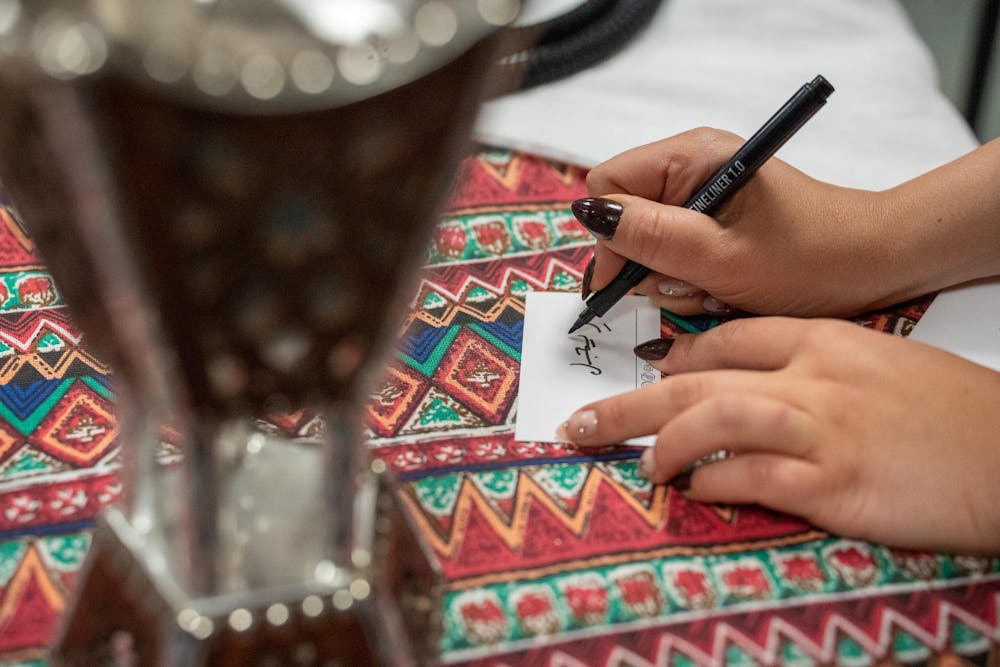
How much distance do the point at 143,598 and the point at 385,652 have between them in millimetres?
113

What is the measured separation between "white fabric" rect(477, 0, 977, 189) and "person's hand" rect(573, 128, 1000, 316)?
10 centimetres

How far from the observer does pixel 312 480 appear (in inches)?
19.8

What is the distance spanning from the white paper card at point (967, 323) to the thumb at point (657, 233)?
0.15m

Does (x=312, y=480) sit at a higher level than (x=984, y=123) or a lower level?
lower

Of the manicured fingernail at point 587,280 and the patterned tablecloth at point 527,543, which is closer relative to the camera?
the patterned tablecloth at point 527,543

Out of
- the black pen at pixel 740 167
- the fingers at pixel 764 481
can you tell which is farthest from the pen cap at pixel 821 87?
the fingers at pixel 764 481

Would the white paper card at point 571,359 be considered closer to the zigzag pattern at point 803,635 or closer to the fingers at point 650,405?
the fingers at point 650,405

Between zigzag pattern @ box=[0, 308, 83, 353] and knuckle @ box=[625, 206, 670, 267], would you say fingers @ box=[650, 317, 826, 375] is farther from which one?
zigzag pattern @ box=[0, 308, 83, 353]

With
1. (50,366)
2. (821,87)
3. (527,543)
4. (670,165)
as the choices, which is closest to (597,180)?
(670,165)

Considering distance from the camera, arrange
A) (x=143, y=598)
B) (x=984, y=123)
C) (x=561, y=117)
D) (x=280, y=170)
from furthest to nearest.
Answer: (x=984, y=123)
(x=561, y=117)
(x=143, y=598)
(x=280, y=170)

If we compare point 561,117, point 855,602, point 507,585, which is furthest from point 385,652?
point 561,117

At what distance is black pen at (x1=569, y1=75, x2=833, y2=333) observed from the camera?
0.58 metres

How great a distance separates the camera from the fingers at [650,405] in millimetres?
554

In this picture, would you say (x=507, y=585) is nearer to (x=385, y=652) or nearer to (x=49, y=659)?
(x=385, y=652)
